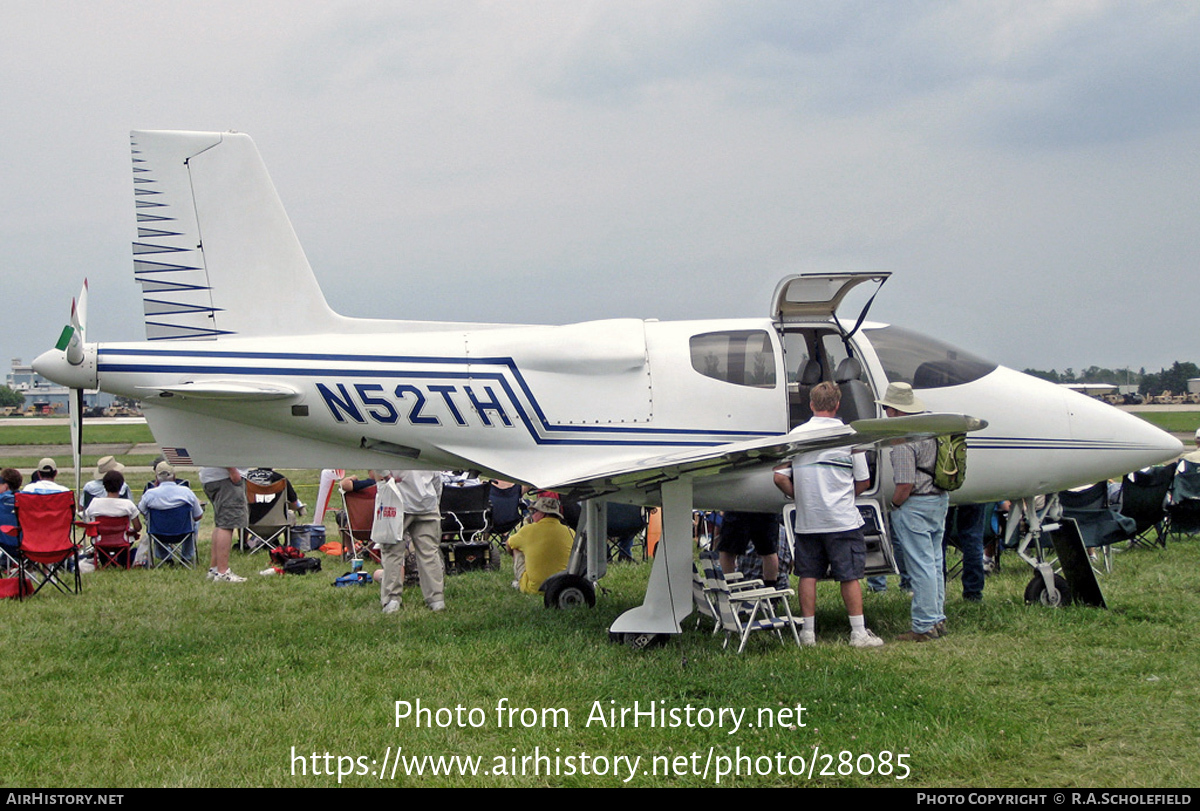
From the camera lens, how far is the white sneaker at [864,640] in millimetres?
7016

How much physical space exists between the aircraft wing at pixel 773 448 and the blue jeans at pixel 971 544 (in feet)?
8.93

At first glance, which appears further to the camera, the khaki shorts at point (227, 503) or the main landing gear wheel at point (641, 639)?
the khaki shorts at point (227, 503)

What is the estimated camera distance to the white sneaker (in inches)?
276

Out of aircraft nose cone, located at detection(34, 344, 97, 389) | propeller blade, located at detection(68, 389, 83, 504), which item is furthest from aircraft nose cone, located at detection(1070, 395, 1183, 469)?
propeller blade, located at detection(68, 389, 83, 504)

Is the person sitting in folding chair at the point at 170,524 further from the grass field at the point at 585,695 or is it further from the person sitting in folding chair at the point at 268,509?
the grass field at the point at 585,695

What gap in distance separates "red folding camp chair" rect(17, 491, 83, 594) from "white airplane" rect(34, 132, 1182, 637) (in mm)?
2644

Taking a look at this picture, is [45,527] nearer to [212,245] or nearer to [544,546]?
[212,245]

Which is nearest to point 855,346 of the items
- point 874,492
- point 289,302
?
point 874,492

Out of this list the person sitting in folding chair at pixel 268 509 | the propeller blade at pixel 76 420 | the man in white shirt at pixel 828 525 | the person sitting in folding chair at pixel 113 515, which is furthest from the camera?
the person sitting in folding chair at pixel 268 509

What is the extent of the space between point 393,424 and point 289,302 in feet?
4.76

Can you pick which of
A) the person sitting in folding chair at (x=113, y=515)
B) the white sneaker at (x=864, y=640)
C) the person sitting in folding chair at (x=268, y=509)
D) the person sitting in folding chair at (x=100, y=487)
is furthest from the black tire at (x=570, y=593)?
the person sitting in folding chair at (x=100, y=487)

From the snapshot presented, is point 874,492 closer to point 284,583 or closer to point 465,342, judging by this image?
point 465,342

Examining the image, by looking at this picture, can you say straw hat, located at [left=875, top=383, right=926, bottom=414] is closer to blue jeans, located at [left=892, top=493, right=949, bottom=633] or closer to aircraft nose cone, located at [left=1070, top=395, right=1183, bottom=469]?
blue jeans, located at [left=892, top=493, right=949, bottom=633]

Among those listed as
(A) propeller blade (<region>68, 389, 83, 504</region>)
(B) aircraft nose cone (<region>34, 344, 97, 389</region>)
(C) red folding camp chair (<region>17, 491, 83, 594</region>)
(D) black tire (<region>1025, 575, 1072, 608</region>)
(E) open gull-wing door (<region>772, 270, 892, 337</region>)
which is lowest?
(D) black tire (<region>1025, 575, 1072, 608</region>)
